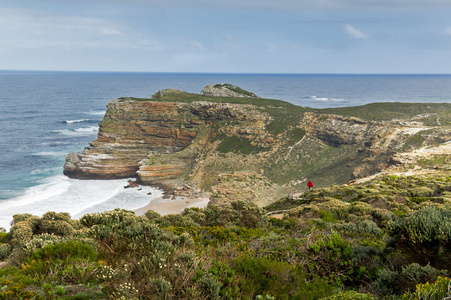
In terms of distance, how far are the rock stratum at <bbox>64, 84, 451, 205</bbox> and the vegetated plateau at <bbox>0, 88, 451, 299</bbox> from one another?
0.24 m

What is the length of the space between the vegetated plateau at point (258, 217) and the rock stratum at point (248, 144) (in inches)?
9.3

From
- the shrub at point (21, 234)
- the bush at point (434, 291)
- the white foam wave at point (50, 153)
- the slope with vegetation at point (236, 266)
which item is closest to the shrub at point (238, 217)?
the slope with vegetation at point (236, 266)

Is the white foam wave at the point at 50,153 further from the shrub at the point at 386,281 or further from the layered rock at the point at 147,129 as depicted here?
the shrub at the point at 386,281

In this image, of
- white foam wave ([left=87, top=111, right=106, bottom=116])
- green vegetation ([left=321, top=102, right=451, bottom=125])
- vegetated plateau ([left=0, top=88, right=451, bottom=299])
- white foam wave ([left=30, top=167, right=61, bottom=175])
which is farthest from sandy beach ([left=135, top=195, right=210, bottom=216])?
white foam wave ([left=87, top=111, right=106, bottom=116])

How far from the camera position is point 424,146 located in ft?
122

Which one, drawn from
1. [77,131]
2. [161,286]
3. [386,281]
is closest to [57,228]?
[161,286]

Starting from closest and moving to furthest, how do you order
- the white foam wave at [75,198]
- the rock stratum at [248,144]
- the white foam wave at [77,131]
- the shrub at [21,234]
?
the shrub at [21,234] → the white foam wave at [75,198] → the rock stratum at [248,144] → the white foam wave at [77,131]

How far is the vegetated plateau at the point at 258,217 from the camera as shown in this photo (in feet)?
20.6

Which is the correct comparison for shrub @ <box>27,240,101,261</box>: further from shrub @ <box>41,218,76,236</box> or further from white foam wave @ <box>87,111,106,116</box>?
white foam wave @ <box>87,111,106,116</box>

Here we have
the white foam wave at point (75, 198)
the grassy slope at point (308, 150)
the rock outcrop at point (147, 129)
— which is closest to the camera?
the white foam wave at point (75, 198)

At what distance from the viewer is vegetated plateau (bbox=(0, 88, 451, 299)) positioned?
248 inches

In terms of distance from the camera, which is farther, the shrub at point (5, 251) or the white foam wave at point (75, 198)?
the white foam wave at point (75, 198)

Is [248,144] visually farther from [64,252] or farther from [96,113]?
[96,113]

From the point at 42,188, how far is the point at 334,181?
145 ft
